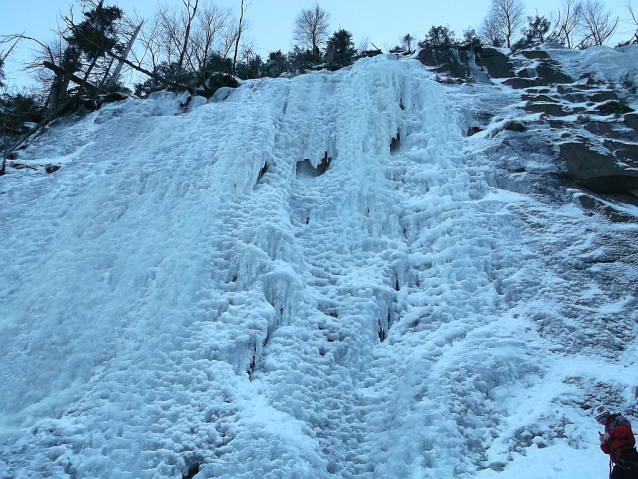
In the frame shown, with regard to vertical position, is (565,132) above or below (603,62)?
below

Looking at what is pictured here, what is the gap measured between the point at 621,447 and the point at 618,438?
0.08m

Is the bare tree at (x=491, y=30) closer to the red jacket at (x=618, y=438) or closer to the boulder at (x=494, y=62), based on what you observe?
the boulder at (x=494, y=62)

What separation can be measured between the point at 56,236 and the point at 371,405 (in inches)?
246

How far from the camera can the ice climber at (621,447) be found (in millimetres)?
4113

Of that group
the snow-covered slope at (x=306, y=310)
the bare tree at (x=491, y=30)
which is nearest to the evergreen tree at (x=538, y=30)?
the bare tree at (x=491, y=30)

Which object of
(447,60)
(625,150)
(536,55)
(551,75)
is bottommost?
(625,150)

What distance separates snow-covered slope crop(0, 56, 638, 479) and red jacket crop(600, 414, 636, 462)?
771 millimetres

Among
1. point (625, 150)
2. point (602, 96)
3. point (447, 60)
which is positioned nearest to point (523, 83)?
point (602, 96)

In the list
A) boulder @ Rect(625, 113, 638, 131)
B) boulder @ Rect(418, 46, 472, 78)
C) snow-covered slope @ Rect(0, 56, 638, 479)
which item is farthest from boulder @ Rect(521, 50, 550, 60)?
snow-covered slope @ Rect(0, 56, 638, 479)

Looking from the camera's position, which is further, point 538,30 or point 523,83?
point 538,30

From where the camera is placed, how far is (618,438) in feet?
13.9

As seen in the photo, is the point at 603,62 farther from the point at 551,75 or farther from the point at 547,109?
the point at 547,109

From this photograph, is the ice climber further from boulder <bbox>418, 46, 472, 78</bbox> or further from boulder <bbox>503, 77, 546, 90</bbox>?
boulder <bbox>418, 46, 472, 78</bbox>

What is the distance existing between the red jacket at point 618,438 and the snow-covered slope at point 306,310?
0.77 meters
